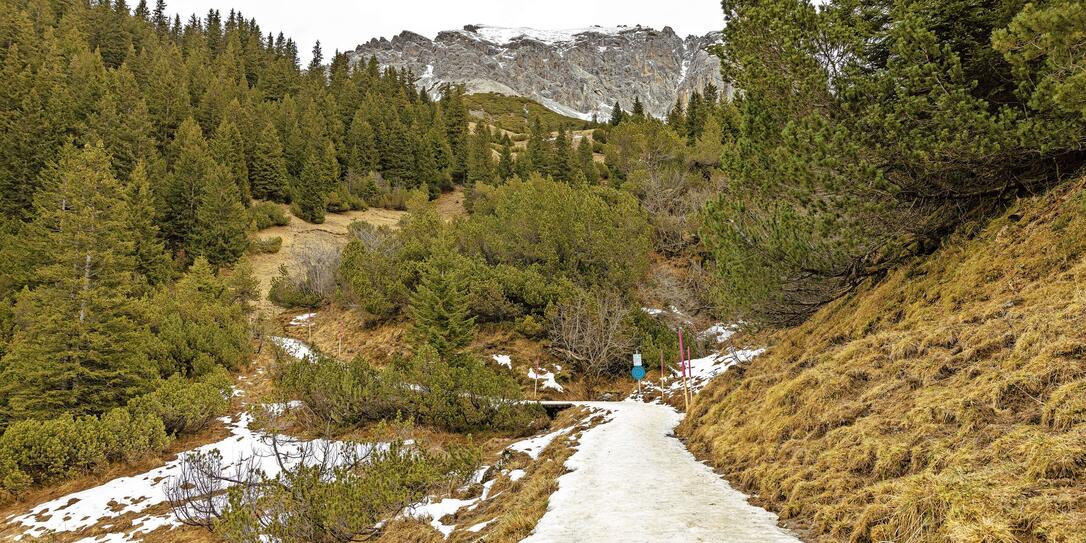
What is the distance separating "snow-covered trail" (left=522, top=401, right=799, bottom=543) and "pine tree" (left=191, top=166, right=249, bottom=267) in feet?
102

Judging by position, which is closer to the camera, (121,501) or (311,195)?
(121,501)

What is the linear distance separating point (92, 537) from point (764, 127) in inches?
569

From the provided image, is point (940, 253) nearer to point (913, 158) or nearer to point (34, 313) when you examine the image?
point (913, 158)

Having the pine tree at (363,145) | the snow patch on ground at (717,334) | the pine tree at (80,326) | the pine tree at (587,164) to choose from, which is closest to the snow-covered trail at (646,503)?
the snow patch on ground at (717,334)

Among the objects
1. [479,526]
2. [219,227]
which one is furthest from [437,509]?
[219,227]

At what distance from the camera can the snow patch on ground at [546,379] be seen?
19.9 m

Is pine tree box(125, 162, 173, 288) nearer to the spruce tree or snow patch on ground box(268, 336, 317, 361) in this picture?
snow patch on ground box(268, 336, 317, 361)

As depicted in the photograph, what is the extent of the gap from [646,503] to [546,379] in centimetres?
1487

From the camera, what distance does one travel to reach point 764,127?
9219mm

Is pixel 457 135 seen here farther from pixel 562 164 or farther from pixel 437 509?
pixel 437 509

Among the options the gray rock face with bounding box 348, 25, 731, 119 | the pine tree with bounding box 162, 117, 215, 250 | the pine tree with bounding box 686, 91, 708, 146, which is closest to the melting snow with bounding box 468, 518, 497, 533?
the pine tree with bounding box 162, 117, 215, 250

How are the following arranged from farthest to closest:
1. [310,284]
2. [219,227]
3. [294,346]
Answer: [219,227] → [310,284] → [294,346]

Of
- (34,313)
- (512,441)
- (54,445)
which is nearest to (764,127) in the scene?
(512,441)

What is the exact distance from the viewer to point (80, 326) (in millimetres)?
15445
